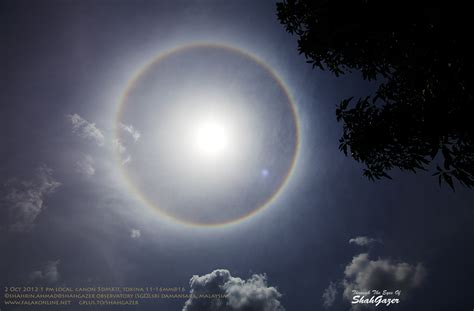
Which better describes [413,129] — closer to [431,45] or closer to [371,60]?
[431,45]

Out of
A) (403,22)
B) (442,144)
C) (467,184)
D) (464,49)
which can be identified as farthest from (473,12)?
(467,184)

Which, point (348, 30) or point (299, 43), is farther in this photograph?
point (299, 43)

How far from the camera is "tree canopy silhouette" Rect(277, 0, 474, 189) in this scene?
21.7 feet

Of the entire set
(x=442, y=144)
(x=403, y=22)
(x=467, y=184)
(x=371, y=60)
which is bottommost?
(x=467, y=184)

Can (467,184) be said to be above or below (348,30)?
below

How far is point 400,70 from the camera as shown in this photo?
27.4ft

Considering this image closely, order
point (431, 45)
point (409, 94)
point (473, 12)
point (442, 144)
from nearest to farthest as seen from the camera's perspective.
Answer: point (473, 12) < point (431, 45) < point (442, 144) < point (409, 94)

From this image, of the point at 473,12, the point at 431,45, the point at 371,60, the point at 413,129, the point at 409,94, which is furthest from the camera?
the point at 371,60

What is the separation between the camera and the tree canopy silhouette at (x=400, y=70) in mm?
6605

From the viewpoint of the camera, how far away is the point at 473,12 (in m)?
5.56

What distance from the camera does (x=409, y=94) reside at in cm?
836

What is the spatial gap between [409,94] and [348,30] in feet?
10.4

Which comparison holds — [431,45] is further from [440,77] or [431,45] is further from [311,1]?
[311,1]

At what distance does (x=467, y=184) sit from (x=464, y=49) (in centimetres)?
379
